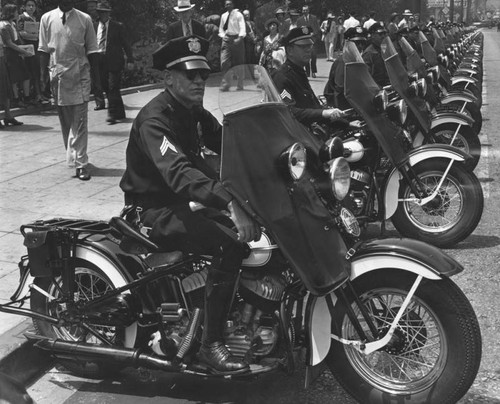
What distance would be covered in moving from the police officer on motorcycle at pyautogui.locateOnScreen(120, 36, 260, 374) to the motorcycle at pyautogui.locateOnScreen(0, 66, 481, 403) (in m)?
0.07

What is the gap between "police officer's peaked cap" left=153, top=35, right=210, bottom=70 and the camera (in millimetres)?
3580

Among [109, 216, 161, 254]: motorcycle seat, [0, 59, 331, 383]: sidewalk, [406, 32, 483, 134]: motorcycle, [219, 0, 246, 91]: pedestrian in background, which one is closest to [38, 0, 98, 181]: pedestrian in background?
[0, 59, 331, 383]: sidewalk

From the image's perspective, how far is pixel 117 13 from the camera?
15.9 metres

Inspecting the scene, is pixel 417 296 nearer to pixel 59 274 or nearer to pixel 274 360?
pixel 274 360

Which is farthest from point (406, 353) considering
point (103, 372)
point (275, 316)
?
point (103, 372)

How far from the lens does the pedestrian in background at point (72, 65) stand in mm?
7773

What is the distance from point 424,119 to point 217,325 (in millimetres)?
4060

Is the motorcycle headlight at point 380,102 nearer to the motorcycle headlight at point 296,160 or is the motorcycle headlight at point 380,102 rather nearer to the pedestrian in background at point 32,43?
the motorcycle headlight at point 296,160

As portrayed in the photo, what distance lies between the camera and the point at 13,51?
11.2 m

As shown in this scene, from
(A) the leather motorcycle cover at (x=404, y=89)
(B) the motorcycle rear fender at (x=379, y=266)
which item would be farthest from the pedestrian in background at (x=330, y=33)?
(B) the motorcycle rear fender at (x=379, y=266)

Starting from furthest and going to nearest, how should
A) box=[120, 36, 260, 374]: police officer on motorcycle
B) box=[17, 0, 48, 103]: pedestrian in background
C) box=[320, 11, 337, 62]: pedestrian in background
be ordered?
box=[320, 11, 337, 62]: pedestrian in background → box=[17, 0, 48, 103]: pedestrian in background → box=[120, 36, 260, 374]: police officer on motorcycle

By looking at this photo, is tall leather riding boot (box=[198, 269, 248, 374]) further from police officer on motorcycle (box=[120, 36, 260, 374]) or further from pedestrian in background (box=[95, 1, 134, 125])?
pedestrian in background (box=[95, 1, 134, 125])

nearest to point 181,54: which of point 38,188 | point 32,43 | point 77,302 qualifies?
point 77,302

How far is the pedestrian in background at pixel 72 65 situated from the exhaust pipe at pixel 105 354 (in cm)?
422
